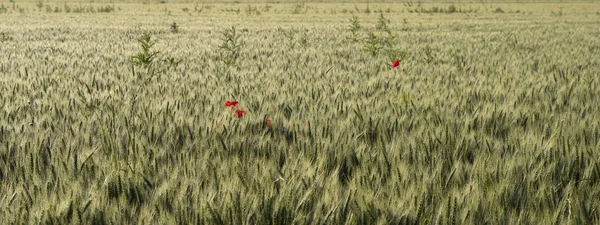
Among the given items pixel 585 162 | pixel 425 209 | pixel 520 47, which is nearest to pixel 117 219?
pixel 425 209

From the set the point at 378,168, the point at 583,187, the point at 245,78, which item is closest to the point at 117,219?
the point at 378,168

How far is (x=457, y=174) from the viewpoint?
67.0 inches

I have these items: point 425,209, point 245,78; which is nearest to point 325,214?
point 425,209

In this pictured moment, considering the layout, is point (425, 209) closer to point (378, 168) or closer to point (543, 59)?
point (378, 168)

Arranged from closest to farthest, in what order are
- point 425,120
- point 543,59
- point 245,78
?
point 425,120
point 245,78
point 543,59

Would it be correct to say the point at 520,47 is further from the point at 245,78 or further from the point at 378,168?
the point at 378,168

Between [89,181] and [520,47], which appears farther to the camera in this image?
[520,47]

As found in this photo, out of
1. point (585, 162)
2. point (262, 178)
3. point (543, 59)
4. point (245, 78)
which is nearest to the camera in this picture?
point (262, 178)

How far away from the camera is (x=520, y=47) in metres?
9.48

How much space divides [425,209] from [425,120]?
1.35 meters

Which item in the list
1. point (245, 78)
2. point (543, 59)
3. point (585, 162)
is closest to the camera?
point (585, 162)

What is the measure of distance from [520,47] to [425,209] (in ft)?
29.1

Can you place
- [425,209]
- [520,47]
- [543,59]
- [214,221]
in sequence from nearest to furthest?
[214,221], [425,209], [543,59], [520,47]

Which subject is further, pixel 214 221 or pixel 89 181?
pixel 89 181
